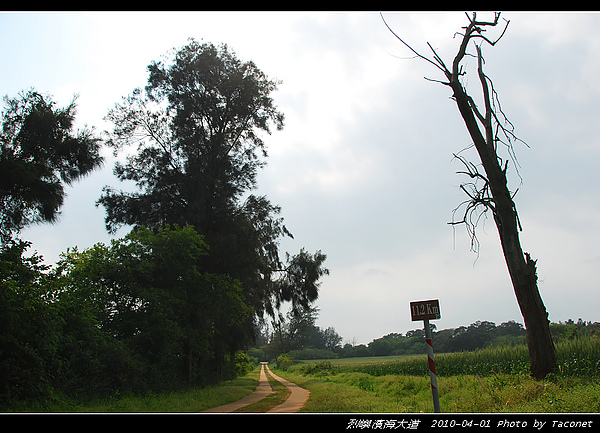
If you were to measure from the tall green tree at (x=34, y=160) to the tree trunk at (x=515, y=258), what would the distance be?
14.0 m

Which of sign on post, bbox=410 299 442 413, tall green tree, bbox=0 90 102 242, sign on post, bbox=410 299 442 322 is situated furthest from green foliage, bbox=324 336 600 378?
tall green tree, bbox=0 90 102 242

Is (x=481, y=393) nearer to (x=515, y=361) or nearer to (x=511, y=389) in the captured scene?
(x=511, y=389)

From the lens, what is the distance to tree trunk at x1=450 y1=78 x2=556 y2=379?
7.77 meters

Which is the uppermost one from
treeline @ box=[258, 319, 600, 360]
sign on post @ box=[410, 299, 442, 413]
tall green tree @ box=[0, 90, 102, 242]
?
tall green tree @ box=[0, 90, 102, 242]

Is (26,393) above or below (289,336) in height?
above

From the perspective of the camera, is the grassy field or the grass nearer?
the grassy field

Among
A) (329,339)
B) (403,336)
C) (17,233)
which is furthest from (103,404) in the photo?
(329,339)

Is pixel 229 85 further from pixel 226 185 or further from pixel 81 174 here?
pixel 81 174

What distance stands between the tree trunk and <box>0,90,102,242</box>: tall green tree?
14.0 metres

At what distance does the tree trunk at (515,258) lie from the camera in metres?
7.77

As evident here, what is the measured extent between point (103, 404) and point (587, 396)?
1168 cm

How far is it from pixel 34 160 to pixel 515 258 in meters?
15.7

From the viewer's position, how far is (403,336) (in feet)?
259

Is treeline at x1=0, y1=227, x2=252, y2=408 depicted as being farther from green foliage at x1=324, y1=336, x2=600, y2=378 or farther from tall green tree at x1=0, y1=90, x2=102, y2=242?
green foliage at x1=324, y1=336, x2=600, y2=378
